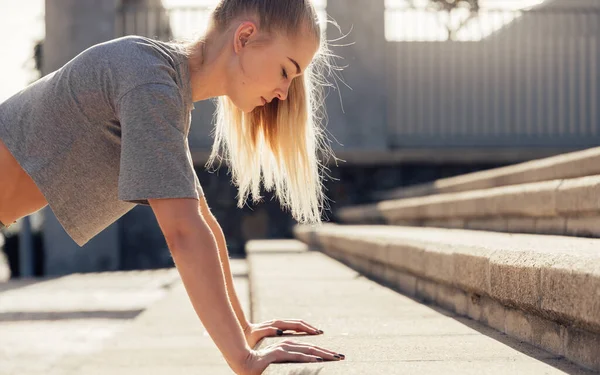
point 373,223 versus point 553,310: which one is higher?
point 553,310

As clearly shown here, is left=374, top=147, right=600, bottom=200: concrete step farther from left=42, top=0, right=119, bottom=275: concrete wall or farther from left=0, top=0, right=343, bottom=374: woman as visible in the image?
left=42, top=0, right=119, bottom=275: concrete wall

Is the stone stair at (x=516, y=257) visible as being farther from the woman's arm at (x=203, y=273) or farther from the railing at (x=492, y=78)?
the railing at (x=492, y=78)

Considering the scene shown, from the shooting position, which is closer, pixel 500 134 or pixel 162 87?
pixel 162 87

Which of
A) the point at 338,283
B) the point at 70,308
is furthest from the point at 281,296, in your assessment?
the point at 70,308

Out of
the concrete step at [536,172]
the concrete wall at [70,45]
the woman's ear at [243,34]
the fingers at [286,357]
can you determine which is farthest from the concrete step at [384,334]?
the concrete wall at [70,45]

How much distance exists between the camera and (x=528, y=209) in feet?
8.91

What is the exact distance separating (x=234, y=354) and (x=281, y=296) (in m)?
1.19

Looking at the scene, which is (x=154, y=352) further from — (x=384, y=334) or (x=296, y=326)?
(x=384, y=334)

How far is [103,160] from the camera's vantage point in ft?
5.24

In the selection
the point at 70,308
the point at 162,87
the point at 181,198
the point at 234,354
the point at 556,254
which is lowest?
the point at 70,308

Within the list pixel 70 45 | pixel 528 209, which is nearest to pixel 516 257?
pixel 528 209

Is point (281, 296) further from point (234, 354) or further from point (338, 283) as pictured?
point (234, 354)

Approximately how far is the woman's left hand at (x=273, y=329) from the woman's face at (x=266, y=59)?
565 mm

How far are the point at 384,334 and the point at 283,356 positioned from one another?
0.45 metres
